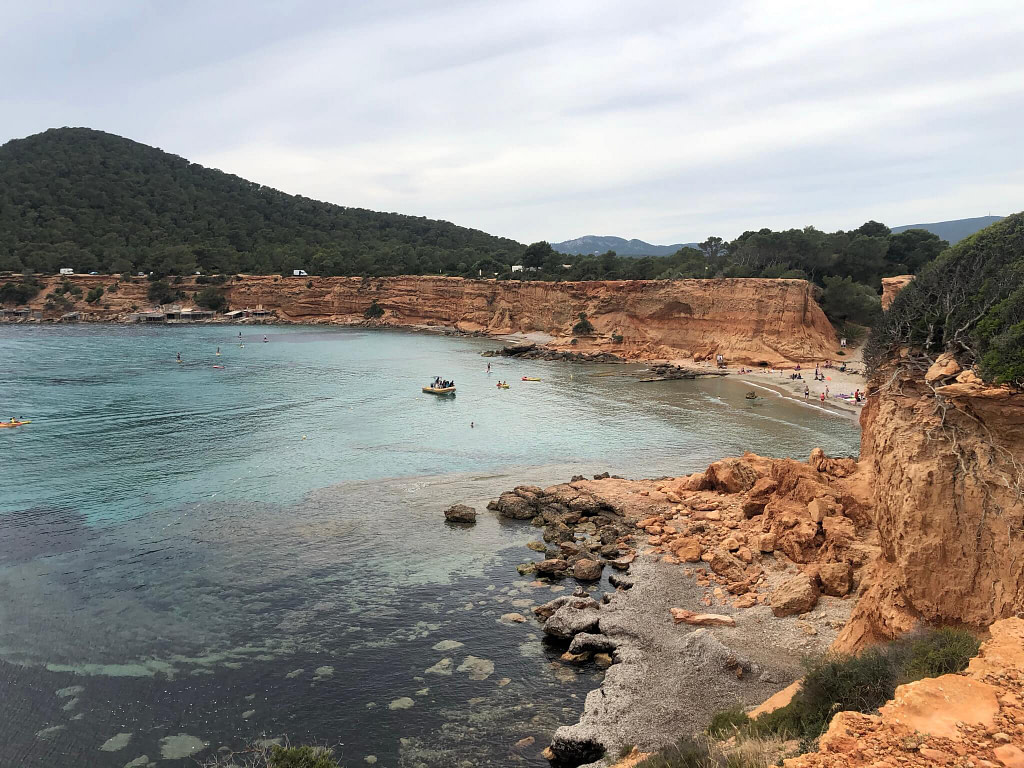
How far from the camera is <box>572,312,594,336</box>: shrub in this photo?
7719 centimetres

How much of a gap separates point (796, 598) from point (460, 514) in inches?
475

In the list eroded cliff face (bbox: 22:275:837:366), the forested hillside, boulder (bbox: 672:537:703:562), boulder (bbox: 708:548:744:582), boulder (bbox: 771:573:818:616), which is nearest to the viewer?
boulder (bbox: 771:573:818:616)

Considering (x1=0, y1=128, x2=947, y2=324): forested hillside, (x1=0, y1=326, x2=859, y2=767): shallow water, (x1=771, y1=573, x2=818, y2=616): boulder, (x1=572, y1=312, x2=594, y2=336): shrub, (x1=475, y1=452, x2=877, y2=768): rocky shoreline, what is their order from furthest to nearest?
(x1=572, y1=312, x2=594, y2=336): shrub < (x1=0, y1=128, x2=947, y2=324): forested hillside < (x1=771, y1=573, x2=818, y2=616): boulder < (x1=0, y1=326, x2=859, y2=767): shallow water < (x1=475, y1=452, x2=877, y2=768): rocky shoreline

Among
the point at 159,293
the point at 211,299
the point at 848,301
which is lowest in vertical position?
the point at 211,299

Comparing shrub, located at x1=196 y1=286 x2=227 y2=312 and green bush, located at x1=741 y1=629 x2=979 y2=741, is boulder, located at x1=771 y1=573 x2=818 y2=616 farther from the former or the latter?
shrub, located at x1=196 y1=286 x2=227 y2=312

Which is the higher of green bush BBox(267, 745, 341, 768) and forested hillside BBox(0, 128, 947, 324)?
forested hillside BBox(0, 128, 947, 324)

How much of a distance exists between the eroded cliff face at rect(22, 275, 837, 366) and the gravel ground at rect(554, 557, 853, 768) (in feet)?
166

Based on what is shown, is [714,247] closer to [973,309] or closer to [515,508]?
[515,508]

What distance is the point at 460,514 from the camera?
78.6ft

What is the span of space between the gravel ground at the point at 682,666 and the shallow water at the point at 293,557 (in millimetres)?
1009

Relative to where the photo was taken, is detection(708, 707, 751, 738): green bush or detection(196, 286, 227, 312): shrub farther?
detection(196, 286, 227, 312): shrub

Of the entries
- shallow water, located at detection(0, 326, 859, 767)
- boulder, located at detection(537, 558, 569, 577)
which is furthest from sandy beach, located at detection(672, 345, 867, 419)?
boulder, located at detection(537, 558, 569, 577)

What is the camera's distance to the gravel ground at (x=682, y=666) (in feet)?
40.2

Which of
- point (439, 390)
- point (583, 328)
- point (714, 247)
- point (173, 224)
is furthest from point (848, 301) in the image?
point (173, 224)
